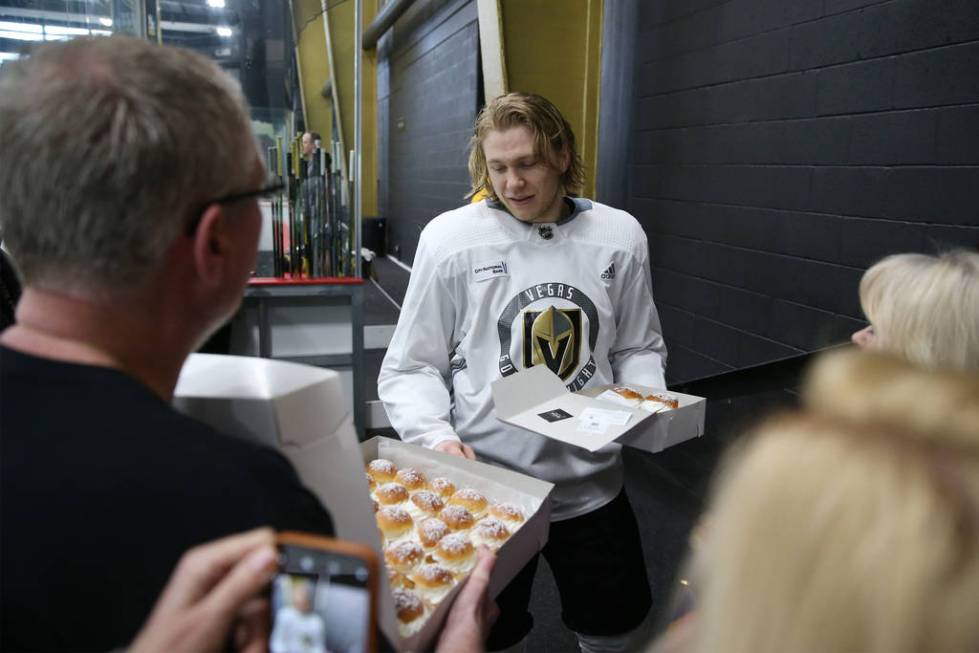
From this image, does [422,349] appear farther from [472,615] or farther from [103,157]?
[103,157]

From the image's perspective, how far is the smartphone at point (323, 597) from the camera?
20.6 inches

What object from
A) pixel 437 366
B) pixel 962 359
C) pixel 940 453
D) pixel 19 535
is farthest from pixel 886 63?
pixel 19 535

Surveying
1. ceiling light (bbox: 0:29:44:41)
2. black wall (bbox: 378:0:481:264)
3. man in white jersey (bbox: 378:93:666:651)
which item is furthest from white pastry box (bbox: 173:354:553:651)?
black wall (bbox: 378:0:481:264)

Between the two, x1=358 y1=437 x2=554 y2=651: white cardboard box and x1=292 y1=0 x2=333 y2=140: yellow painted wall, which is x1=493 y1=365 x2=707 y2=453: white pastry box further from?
x1=292 y1=0 x2=333 y2=140: yellow painted wall

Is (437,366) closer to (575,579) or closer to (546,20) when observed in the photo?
(575,579)

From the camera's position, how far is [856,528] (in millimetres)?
430

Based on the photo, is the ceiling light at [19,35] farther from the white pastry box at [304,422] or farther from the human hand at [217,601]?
the human hand at [217,601]

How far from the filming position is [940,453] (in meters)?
0.44

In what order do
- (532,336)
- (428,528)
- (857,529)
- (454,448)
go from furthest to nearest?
(532,336), (454,448), (428,528), (857,529)

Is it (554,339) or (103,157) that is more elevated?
(103,157)

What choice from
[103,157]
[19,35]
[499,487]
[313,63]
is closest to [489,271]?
[499,487]

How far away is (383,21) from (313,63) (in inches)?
258

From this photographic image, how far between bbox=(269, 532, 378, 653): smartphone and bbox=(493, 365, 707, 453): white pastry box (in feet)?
3.00

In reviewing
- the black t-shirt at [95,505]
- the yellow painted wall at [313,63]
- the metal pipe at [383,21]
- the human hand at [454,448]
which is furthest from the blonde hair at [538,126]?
the metal pipe at [383,21]
